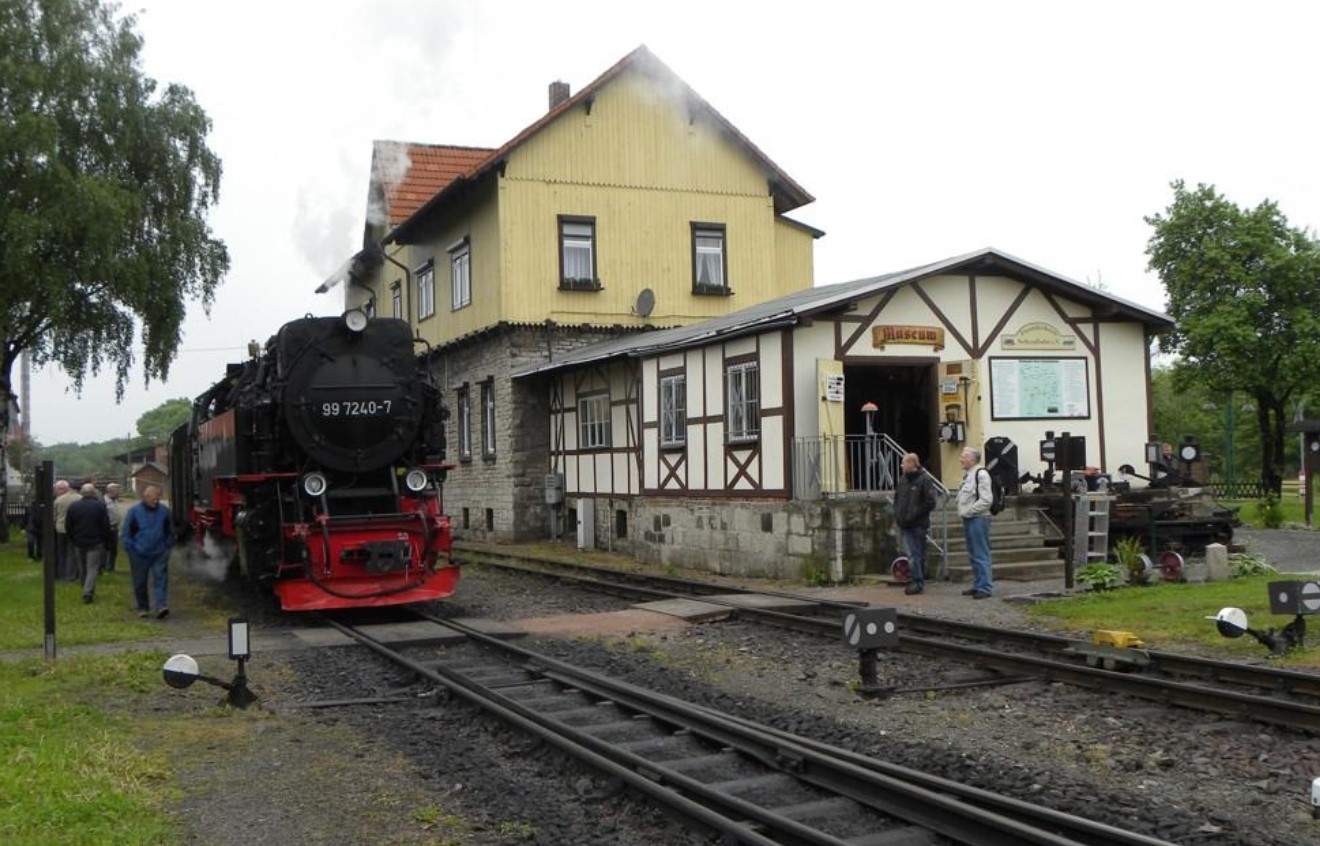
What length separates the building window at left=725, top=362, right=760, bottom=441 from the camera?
1766 centimetres

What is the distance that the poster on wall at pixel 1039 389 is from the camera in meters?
18.0

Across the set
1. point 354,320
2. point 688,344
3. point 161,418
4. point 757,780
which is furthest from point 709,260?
point 161,418

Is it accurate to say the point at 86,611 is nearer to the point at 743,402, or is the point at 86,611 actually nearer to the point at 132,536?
the point at 132,536

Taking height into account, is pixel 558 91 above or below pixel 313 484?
above

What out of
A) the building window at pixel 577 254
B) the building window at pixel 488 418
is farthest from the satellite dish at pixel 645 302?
the building window at pixel 488 418

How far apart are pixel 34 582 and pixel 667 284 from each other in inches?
557

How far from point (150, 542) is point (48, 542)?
3717 mm

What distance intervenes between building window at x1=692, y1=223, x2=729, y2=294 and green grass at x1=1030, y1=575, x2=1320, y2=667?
49.7ft

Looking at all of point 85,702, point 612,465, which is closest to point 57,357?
point 612,465

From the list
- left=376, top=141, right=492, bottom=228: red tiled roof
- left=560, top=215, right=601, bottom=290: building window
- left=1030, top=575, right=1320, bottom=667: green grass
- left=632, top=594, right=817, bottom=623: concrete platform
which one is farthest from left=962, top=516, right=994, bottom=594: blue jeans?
left=376, top=141, right=492, bottom=228: red tiled roof

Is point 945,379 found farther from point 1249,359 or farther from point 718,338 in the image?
point 1249,359

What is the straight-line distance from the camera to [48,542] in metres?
10.1

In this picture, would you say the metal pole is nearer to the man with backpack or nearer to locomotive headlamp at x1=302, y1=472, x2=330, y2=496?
locomotive headlamp at x1=302, y1=472, x2=330, y2=496

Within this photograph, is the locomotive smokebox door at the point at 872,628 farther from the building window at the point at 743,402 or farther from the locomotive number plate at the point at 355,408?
the building window at the point at 743,402
